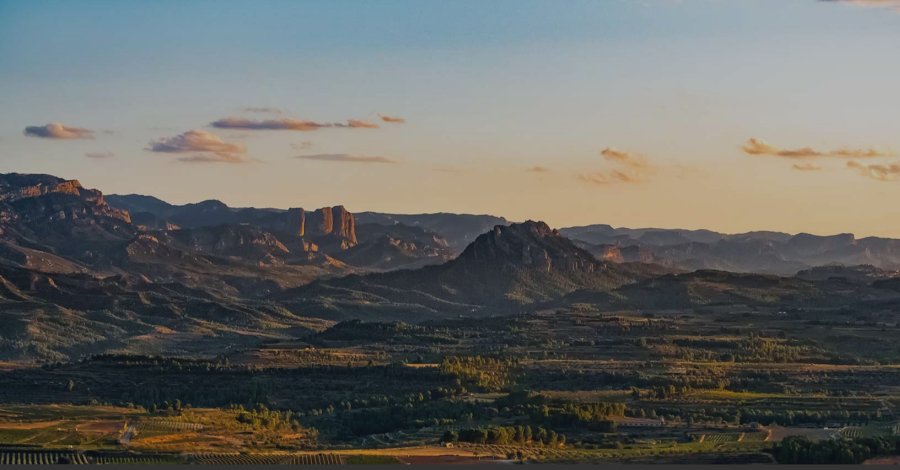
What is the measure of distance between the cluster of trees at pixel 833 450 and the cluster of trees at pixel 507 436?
19.2 m

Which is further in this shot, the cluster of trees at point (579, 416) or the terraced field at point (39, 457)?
the cluster of trees at point (579, 416)

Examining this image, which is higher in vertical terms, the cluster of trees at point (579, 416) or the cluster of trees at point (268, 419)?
the cluster of trees at point (579, 416)

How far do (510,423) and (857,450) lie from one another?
35984mm

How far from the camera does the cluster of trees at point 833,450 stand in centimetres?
11469

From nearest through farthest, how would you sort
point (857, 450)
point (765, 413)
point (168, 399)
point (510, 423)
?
point (857, 450) → point (510, 423) → point (765, 413) → point (168, 399)

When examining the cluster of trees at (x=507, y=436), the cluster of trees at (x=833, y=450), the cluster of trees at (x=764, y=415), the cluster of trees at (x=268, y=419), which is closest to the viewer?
the cluster of trees at (x=833, y=450)

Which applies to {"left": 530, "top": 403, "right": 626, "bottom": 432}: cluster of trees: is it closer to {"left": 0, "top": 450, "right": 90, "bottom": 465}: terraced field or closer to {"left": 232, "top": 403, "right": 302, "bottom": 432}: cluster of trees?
{"left": 232, "top": 403, "right": 302, "bottom": 432}: cluster of trees

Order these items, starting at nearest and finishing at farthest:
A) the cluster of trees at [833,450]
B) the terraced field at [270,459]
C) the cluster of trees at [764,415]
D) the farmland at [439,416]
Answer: the terraced field at [270,459] → the cluster of trees at [833,450] → the farmland at [439,416] → the cluster of trees at [764,415]

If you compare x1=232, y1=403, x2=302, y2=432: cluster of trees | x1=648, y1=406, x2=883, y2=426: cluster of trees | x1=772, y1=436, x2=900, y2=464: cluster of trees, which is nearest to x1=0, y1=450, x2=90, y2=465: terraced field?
x1=232, y1=403, x2=302, y2=432: cluster of trees

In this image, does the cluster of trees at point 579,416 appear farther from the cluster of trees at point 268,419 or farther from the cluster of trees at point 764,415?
the cluster of trees at point 268,419

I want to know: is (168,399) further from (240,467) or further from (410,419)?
(240,467)

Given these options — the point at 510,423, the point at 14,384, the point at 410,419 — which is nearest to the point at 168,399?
the point at 14,384

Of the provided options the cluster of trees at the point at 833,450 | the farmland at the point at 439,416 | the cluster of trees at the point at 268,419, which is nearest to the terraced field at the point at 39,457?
the farmland at the point at 439,416

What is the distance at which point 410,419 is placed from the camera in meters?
153
